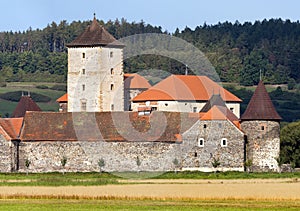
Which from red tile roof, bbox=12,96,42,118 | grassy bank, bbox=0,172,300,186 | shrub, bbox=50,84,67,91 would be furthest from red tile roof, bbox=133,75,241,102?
shrub, bbox=50,84,67,91

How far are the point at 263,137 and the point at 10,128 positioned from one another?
655 inches

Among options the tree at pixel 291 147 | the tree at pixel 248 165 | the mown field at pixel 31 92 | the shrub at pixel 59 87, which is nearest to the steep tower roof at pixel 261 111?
the tree at pixel 248 165

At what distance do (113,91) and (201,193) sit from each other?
34.2m

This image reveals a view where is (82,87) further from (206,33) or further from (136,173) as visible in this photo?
(206,33)

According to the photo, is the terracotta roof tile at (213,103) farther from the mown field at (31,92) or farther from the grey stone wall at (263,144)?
the mown field at (31,92)

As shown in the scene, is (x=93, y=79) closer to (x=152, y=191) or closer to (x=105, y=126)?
(x=105, y=126)

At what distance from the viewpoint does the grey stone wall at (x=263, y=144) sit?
72.2 metres

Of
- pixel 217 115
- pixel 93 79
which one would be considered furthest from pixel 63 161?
pixel 93 79

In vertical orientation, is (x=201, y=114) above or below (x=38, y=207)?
above

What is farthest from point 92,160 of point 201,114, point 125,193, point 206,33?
point 206,33

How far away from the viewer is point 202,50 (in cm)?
14875

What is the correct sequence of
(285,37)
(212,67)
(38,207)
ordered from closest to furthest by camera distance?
(38,207), (212,67), (285,37)

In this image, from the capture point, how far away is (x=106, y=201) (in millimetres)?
44500

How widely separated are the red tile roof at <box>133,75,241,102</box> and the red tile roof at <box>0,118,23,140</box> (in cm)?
1120
